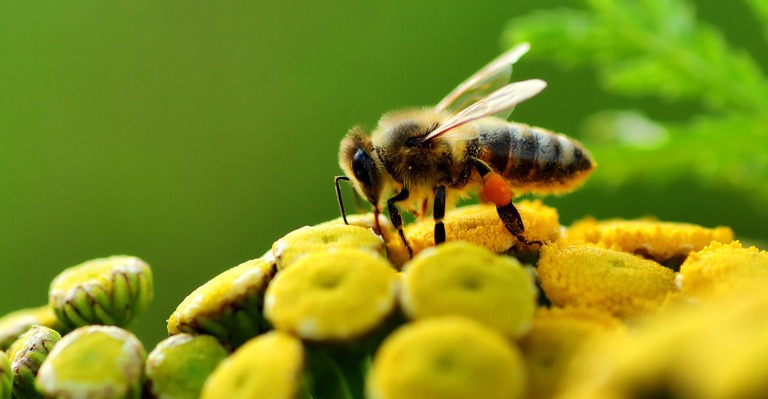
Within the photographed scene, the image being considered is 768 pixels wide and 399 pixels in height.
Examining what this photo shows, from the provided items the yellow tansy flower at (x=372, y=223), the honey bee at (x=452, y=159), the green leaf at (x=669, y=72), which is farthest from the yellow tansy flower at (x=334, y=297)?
the green leaf at (x=669, y=72)

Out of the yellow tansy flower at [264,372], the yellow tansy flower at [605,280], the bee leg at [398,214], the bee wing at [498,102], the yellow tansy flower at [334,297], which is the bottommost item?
the bee leg at [398,214]

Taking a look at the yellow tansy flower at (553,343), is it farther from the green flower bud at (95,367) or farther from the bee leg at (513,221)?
the green flower bud at (95,367)

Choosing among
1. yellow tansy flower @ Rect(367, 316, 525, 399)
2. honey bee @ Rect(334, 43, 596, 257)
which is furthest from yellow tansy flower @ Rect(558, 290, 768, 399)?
honey bee @ Rect(334, 43, 596, 257)

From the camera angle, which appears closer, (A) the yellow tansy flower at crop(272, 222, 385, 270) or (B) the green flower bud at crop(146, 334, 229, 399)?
(B) the green flower bud at crop(146, 334, 229, 399)

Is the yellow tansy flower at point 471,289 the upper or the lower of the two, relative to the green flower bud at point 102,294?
upper

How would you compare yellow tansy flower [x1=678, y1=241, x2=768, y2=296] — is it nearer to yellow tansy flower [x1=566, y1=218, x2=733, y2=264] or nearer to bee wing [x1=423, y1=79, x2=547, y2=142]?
yellow tansy flower [x1=566, y1=218, x2=733, y2=264]

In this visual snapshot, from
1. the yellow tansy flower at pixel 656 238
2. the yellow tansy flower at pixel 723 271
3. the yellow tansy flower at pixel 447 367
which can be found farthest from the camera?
the yellow tansy flower at pixel 656 238

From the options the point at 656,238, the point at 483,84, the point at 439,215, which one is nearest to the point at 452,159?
the point at 439,215
